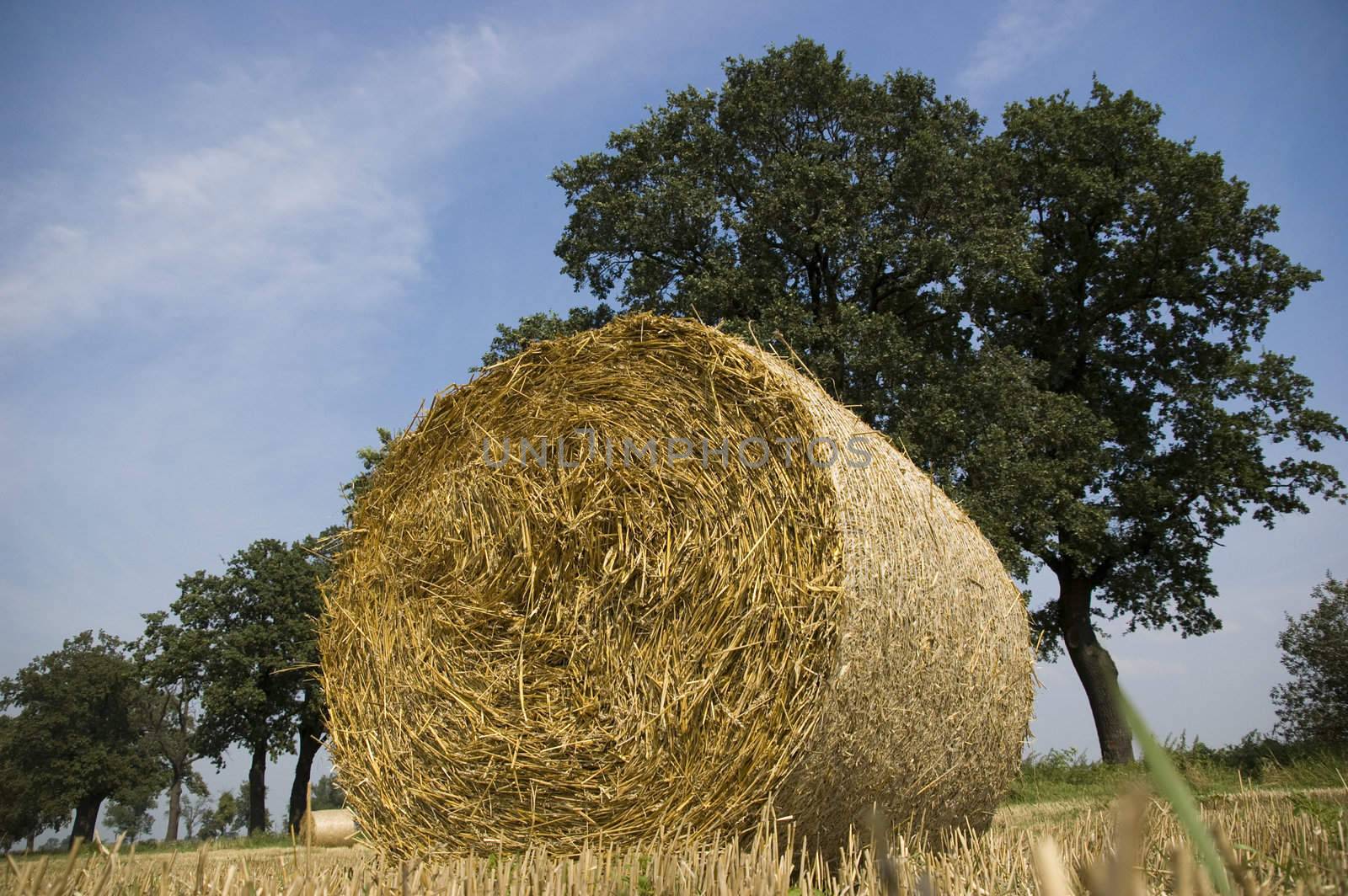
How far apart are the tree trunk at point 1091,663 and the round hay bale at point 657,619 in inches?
510

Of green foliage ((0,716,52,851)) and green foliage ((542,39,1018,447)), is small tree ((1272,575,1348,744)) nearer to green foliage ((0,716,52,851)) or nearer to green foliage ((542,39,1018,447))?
green foliage ((542,39,1018,447))

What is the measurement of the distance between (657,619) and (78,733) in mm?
35385

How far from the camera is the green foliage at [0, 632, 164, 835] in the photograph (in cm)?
3017

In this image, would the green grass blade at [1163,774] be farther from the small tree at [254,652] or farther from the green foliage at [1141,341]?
the small tree at [254,652]

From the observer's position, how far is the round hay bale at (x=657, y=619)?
4.12m

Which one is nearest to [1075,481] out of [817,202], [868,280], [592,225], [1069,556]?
[1069,556]

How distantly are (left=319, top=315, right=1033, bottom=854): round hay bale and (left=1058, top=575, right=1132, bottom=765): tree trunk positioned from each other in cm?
1296

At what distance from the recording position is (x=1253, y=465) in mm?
17281

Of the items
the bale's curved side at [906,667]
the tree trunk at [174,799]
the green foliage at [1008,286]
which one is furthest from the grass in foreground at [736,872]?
the tree trunk at [174,799]

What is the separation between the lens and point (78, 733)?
31906 mm

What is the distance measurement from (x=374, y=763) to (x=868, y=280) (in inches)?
544

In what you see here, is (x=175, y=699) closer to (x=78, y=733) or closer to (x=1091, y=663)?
(x=78, y=733)

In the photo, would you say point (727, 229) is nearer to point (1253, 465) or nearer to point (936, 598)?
point (1253, 465)

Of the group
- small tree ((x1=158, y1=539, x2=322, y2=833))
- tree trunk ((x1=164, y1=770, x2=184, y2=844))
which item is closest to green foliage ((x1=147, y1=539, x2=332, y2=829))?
small tree ((x1=158, y1=539, x2=322, y2=833))
